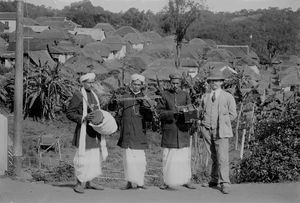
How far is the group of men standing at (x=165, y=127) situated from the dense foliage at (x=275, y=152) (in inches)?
40.4

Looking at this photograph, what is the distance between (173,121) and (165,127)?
13 centimetres

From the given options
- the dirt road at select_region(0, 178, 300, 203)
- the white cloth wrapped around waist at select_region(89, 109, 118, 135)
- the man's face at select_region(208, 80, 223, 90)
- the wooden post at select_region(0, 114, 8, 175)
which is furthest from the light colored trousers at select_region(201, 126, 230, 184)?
the wooden post at select_region(0, 114, 8, 175)

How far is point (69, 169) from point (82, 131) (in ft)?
8.05

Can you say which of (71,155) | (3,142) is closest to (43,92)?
(71,155)

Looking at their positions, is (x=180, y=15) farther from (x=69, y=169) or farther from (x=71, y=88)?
(x=69, y=169)

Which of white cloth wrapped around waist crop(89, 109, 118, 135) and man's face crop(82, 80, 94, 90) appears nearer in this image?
white cloth wrapped around waist crop(89, 109, 118, 135)

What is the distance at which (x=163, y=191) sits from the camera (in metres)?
6.10

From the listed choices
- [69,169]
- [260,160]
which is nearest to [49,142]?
[69,169]

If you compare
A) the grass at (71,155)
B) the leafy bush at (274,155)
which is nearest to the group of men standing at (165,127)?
the leafy bush at (274,155)

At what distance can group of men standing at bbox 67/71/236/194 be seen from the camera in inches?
236

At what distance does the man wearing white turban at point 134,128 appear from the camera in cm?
600

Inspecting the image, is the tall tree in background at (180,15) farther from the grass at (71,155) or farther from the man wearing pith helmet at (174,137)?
the man wearing pith helmet at (174,137)

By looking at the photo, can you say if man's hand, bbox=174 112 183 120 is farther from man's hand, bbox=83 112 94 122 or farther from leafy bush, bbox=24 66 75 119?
leafy bush, bbox=24 66 75 119

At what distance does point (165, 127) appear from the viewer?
20.1 ft
